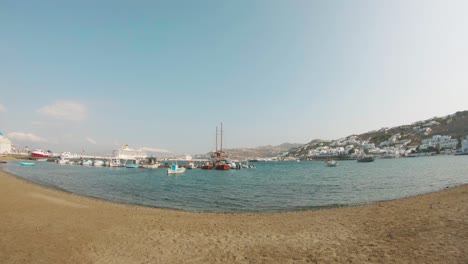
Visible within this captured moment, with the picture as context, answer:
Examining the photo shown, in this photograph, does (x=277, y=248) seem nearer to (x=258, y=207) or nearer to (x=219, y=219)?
(x=219, y=219)

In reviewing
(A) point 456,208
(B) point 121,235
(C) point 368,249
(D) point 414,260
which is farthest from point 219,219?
(A) point 456,208

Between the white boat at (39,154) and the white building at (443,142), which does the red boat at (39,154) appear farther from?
the white building at (443,142)

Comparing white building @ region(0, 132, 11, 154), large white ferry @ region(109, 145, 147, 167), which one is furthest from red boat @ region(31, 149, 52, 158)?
large white ferry @ region(109, 145, 147, 167)

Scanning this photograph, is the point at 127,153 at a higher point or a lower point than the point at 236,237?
higher

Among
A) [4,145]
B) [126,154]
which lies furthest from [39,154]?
[126,154]

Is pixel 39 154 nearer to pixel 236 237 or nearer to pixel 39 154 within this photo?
pixel 39 154

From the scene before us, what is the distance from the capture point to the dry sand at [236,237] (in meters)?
7.04

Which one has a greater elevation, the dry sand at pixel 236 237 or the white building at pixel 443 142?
the white building at pixel 443 142

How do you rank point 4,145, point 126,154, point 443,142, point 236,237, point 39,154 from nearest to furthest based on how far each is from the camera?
point 236,237, point 39,154, point 4,145, point 126,154, point 443,142

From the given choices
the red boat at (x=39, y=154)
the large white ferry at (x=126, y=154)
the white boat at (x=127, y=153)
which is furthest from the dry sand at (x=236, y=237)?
the red boat at (x=39, y=154)

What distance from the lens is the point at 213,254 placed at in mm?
7562

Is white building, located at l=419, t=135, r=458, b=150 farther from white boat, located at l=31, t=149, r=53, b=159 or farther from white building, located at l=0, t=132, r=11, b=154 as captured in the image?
white building, located at l=0, t=132, r=11, b=154

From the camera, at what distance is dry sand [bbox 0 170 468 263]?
7035mm

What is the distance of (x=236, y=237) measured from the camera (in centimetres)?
947
